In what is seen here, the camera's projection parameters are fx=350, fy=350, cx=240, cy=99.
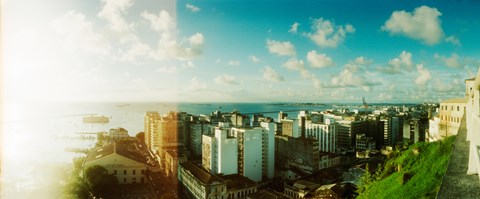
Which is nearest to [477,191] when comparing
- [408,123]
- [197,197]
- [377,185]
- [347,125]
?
[377,185]

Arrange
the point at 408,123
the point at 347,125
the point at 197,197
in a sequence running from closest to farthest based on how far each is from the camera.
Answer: the point at 197,197
the point at 408,123
the point at 347,125

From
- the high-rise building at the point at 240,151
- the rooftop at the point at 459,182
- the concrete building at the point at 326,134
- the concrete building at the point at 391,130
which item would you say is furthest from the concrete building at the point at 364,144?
the rooftop at the point at 459,182

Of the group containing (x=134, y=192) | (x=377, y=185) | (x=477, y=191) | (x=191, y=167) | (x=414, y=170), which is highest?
(x=477, y=191)

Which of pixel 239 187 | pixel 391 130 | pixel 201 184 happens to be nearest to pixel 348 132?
pixel 391 130

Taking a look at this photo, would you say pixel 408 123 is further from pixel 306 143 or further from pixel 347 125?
pixel 306 143

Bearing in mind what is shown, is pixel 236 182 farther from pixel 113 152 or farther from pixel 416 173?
pixel 416 173

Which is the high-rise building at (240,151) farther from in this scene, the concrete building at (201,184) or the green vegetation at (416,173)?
the green vegetation at (416,173)

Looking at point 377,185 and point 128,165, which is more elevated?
point 377,185

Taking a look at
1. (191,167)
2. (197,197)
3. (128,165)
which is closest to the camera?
(197,197)
